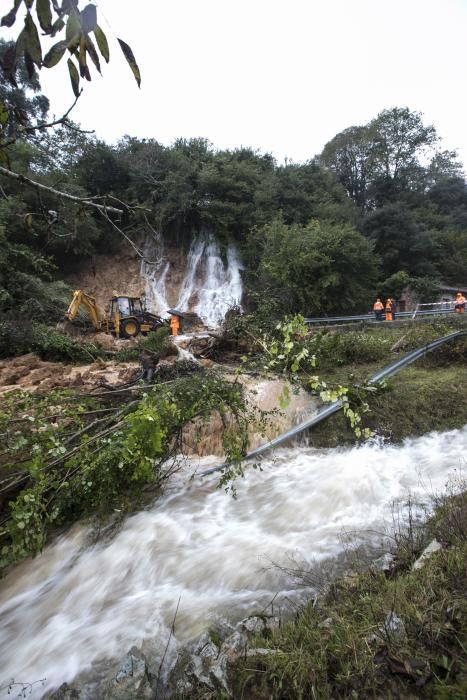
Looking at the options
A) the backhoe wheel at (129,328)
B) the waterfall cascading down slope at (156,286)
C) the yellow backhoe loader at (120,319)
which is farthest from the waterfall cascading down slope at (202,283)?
the backhoe wheel at (129,328)

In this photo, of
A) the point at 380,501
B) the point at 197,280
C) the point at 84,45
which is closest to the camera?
the point at 84,45

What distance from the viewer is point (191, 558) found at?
3.60m

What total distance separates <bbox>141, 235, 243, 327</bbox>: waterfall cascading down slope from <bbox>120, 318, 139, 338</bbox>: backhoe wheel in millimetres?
6425

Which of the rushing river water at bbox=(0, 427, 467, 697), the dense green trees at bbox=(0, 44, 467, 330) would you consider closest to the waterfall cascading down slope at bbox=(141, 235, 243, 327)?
the dense green trees at bbox=(0, 44, 467, 330)

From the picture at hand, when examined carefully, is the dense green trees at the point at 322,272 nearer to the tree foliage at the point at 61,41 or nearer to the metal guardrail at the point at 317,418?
the metal guardrail at the point at 317,418

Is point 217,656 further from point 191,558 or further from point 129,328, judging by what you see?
point 129,328

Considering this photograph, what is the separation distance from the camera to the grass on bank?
1653mm

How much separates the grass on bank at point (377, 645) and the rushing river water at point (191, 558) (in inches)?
29.3

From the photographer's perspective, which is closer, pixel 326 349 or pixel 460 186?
pixel 326 349

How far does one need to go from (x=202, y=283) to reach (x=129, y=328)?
380 inches

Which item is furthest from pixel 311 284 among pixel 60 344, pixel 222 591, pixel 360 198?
pixel 360 198

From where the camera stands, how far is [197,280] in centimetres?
2486

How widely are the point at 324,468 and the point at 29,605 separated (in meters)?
3.80

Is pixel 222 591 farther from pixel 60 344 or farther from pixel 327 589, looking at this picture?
pixel 60 344
